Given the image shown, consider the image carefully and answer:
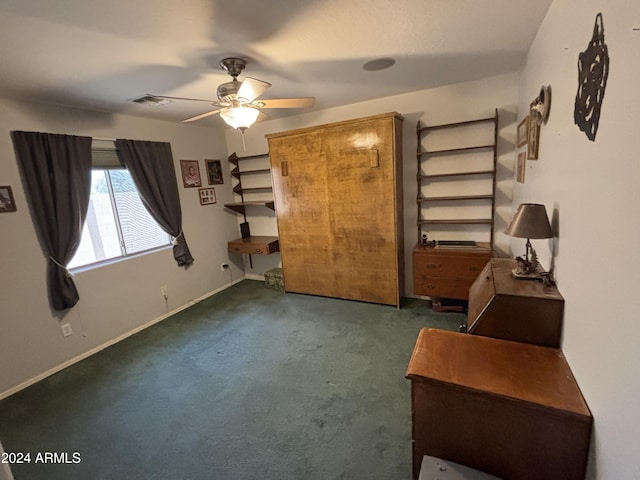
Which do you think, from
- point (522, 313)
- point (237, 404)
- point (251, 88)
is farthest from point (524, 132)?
point (237, 404)

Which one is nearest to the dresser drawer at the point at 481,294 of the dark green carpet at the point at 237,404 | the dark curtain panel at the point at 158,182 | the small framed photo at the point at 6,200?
the dark green carpet at the point at 237,404

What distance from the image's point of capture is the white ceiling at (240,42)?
1.46 metres

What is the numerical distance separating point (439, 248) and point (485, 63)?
1696 millimetres

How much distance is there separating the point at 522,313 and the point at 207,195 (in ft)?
12.6

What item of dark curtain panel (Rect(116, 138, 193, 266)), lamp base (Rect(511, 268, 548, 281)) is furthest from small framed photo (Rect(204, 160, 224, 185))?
lamp base (Rect(511, 268, 548, 281))

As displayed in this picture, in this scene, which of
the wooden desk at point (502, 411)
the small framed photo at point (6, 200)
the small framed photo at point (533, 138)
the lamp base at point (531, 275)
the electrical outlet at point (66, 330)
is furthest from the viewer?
the electrical outlet at point (66, 330)

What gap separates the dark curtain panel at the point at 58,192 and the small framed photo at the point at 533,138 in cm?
365

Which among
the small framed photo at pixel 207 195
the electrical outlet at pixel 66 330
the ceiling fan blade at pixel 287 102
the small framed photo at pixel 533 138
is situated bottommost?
the electrical outlet at pixel 66 330

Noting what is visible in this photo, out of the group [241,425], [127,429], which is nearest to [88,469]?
[127,429]

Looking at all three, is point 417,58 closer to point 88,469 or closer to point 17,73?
point 17,73

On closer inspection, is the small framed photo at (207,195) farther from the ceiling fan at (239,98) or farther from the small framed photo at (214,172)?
the ceiling fan at (239,98)

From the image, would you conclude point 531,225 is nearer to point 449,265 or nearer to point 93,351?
point 449,265

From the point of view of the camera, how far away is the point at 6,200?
2.39m

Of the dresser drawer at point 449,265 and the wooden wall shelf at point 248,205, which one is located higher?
the wooden wall shelf at point 248,205
